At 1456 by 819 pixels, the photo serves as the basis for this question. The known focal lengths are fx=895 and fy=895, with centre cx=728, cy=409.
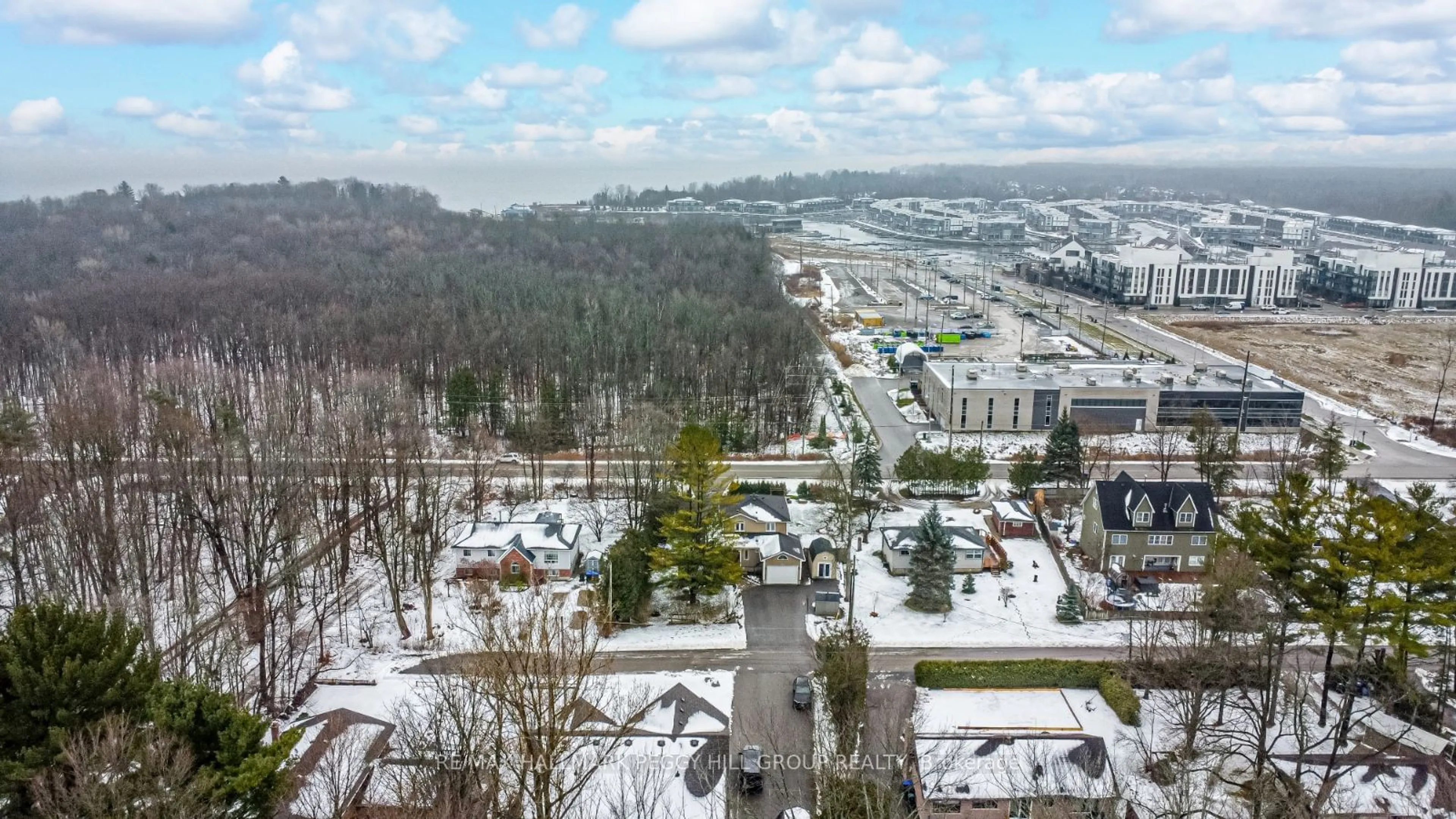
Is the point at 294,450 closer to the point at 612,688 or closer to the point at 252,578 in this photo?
the point at 252,578

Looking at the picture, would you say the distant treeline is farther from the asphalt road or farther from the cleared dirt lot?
the cleared dirt lot

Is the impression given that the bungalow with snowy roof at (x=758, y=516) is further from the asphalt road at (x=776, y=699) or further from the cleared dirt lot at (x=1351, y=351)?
the cleared dirt lot at (x=1351, y=351)

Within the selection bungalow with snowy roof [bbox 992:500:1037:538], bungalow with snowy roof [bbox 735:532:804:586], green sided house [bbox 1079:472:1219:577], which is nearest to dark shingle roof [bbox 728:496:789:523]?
bungalow with snowy roof [bbox 735:532:804:586]

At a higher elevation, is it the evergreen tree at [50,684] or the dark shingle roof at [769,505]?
the evergreen tree at [50,684]

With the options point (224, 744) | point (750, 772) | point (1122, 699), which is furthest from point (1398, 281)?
point (224, 744)

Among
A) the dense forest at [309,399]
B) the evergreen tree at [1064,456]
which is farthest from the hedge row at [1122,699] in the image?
the dense forest at [309,399]

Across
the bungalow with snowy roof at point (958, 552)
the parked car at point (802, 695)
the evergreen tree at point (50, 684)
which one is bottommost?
the parked car at point (802, 695)

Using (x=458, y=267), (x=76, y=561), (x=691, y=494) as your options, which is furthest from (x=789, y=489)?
(x=458, y=267)
